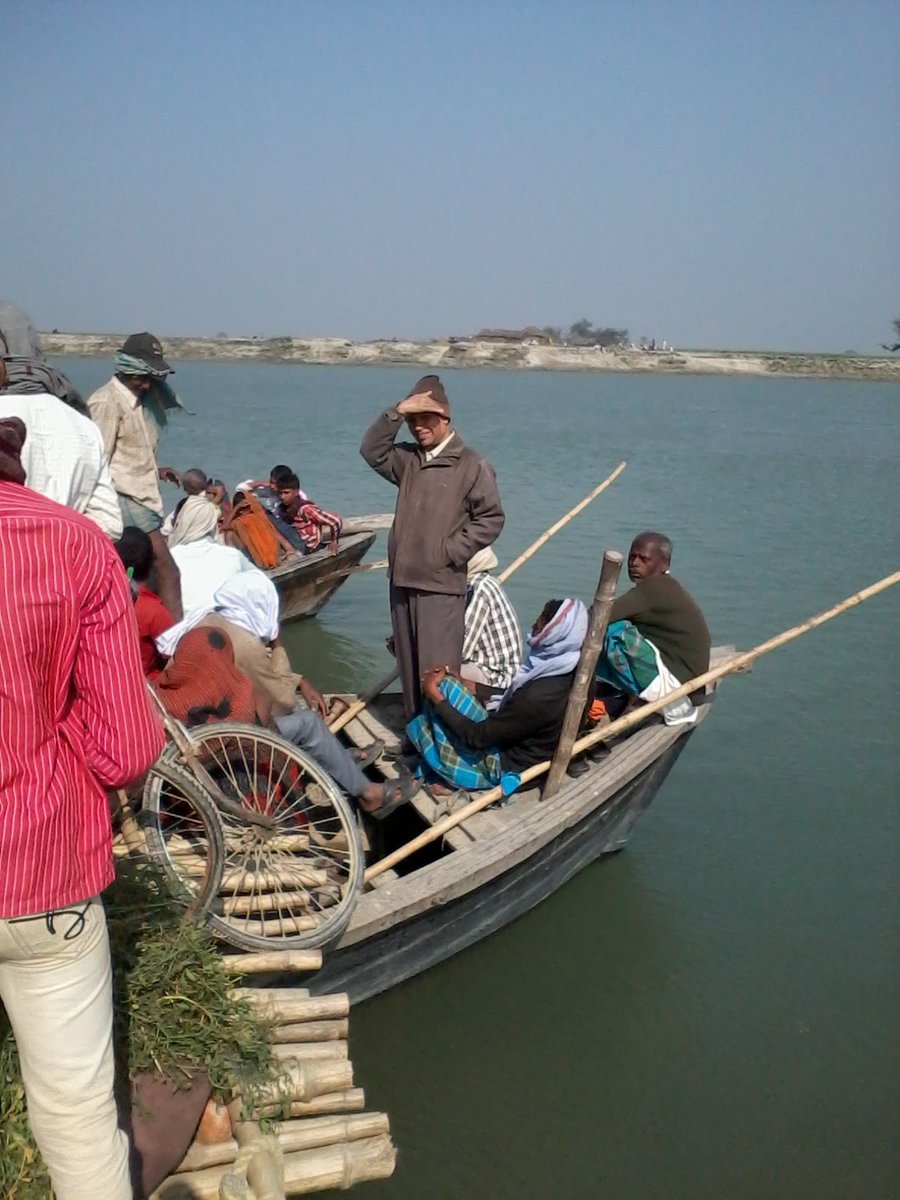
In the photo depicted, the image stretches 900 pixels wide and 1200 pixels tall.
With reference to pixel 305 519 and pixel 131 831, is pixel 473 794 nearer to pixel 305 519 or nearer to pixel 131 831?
pixel 131 831

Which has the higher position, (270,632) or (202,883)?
(270,632)

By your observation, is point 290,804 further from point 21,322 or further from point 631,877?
point 631,877

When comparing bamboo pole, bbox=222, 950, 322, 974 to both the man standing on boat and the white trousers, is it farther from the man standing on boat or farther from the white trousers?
the man standing on boat

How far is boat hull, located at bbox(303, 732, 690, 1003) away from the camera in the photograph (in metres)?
3.71

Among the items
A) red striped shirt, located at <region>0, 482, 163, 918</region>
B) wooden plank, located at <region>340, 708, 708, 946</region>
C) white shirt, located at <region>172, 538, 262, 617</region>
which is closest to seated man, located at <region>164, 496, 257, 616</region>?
white shirt, located at <region>172, 538, 262, 617</region>

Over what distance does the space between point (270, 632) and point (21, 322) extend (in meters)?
1.42

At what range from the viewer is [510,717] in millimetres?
4359

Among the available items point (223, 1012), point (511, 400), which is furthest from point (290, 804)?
point (511, 400)

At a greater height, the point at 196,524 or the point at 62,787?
the point at 62,787

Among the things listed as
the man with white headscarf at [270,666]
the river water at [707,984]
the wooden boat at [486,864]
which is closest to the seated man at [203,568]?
the man with white headscarf at [270,666]

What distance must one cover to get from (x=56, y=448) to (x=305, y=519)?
246 inches

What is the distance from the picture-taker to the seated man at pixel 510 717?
4.33 metres

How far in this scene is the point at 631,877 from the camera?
5.38 m

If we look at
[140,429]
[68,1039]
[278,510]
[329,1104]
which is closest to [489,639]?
[140,429]
